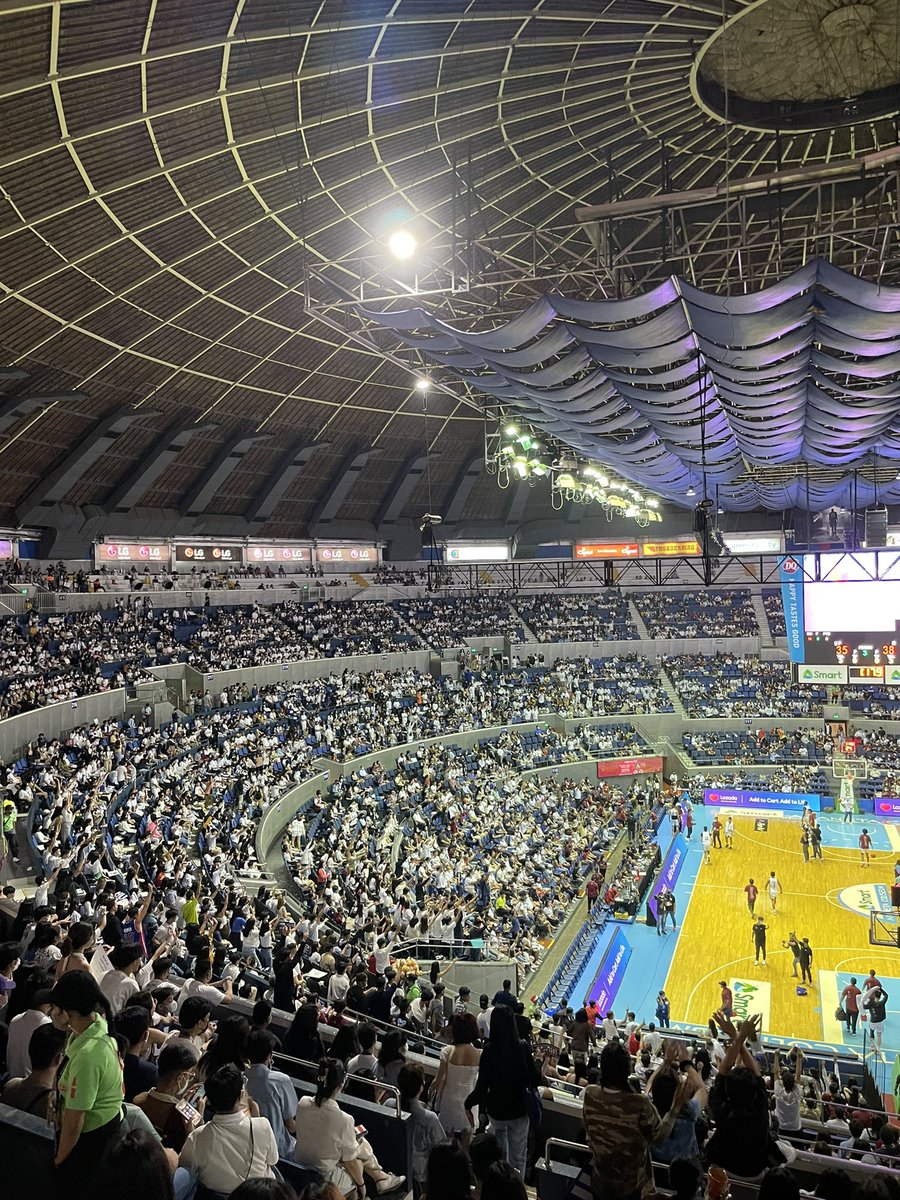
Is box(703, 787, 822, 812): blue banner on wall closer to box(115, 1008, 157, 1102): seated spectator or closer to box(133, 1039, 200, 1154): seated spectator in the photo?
box(115, 1008, 157, 1102): seated spectator

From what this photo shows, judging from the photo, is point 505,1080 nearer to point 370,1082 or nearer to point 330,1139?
point 330,1139

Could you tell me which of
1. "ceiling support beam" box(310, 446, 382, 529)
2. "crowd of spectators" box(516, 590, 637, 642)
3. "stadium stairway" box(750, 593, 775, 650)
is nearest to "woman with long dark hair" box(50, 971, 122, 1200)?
"ceiling support beam" box(310, 446, 382, 529)

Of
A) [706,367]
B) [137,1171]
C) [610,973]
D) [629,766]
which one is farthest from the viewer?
[629,766]

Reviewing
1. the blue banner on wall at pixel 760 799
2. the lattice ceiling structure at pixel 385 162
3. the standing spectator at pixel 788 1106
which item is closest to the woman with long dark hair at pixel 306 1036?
the standing spectator at pixel 788 1106

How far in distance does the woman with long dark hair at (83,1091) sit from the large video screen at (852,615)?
26996 millimetres

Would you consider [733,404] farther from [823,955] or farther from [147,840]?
[147,840]

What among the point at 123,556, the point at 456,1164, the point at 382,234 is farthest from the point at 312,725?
the point at 456,1164

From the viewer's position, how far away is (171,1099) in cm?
456

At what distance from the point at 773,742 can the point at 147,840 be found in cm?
2989

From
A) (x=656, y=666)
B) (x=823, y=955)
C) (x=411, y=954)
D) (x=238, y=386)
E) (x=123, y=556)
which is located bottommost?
(x=823, y=955)

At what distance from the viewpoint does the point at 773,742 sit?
125ft

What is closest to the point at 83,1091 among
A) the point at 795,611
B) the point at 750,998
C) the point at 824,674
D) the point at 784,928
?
the point at 750,998

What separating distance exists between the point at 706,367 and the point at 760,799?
2293 cm

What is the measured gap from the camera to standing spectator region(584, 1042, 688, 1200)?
13.8 ft
